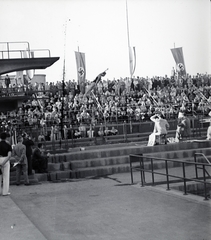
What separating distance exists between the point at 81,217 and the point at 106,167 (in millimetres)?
8651

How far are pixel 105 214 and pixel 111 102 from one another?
22.6m

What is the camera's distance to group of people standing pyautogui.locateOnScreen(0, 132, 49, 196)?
12.6 metres

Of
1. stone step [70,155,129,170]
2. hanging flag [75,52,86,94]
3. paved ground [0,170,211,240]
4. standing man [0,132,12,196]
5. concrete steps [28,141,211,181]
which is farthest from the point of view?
hanging flag [75,52,86,94]

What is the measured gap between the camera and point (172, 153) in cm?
2027

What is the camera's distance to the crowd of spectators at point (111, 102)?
2889 cm

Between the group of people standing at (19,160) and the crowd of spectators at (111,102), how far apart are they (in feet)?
30.4

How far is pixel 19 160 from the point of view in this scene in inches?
597

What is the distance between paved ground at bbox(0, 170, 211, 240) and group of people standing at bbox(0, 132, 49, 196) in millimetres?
697

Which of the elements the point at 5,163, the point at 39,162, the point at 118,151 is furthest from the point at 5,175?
the point at 118,151

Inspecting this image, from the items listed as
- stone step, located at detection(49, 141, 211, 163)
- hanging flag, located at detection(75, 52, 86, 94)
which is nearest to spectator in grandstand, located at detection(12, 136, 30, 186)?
stone step, located at detection(49, 141, 211, 163)

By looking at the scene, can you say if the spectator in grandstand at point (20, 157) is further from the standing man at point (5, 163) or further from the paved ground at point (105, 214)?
the standing man at point (5, 163)

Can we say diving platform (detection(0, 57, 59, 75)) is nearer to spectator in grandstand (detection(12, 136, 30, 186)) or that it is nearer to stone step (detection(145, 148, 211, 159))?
spectator in grandstand (detection(12, 136, 30, 186))

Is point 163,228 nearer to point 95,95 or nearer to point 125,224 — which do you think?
point 125,224

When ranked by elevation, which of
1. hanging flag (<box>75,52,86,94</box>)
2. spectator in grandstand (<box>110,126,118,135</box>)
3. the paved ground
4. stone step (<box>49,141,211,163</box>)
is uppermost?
hanging flag (<box>75,52,86,94</box>)
